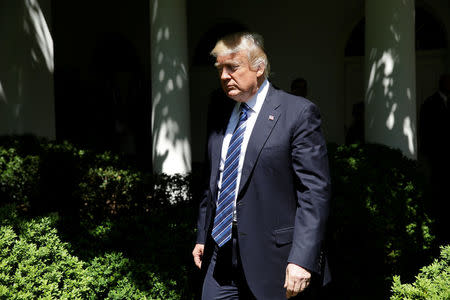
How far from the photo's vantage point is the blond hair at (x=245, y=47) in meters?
3.08

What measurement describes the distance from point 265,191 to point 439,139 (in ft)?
19.9

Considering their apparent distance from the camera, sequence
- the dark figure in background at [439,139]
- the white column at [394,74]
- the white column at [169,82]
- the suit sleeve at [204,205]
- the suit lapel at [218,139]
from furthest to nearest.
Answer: the dark figure in background at [439,139] < the white column at [169,82] < the white column at [394,74] < the suit sleeve at [204,205] < the suit lapel at [218,139]

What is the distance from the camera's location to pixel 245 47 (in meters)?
3.08

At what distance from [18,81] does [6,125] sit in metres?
0.81

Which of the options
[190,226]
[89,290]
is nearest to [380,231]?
[190,226]

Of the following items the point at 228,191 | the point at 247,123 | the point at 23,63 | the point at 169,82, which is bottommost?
the point at 228,191

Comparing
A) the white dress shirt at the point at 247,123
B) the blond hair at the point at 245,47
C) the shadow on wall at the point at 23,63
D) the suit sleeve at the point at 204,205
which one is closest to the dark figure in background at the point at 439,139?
the suit sleeve at the point at 204,205

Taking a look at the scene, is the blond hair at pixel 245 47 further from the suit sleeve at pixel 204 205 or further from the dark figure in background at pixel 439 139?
the dark figure in background at pixel 439 139

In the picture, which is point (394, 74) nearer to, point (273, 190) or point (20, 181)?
point (273, 190)

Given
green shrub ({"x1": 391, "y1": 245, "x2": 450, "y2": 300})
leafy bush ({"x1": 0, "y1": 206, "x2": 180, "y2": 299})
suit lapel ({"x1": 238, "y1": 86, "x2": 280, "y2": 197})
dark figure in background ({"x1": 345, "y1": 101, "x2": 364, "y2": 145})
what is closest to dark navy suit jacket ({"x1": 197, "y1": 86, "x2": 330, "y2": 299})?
suit lapel ({"x1": 238, "y1": 86, "x2": 280, "y2": 197})

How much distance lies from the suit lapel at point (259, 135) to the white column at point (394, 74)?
16.3ft

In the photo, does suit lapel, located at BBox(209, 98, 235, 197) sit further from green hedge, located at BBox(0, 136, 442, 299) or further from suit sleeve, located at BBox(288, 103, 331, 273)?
green hedge, located at BBox(0, 136, 442, 299)

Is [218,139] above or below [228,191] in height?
above

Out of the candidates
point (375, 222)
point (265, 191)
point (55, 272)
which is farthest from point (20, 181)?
point (265, 191)
